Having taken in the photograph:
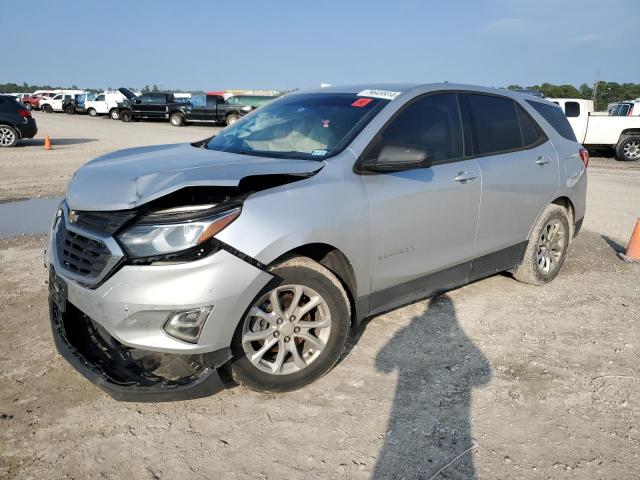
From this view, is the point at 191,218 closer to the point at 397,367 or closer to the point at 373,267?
the point at 373,267

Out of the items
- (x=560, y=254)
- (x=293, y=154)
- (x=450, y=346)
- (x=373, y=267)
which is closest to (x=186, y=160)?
(x=293, y=154)

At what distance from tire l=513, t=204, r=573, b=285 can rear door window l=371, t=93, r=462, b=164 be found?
139cm

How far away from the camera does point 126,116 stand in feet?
112

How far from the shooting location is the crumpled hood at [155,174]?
106 inches

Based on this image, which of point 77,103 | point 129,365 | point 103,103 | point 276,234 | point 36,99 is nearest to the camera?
point 276,234

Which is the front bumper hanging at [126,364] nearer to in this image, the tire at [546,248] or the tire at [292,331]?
the tire at [292,331]

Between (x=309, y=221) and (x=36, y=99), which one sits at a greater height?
(x=36, y=99)

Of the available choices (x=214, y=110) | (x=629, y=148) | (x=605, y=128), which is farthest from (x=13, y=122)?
(x=629, y=148)

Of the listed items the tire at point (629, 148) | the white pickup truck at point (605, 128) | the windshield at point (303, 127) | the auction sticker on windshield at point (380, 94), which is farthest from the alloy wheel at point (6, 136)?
the tire at point (629, 148)

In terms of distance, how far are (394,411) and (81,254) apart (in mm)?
1934

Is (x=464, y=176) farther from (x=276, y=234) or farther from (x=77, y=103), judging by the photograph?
(x=77, y=103)

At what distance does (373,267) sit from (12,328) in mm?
2712

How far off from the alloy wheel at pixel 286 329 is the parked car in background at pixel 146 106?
31383 mm

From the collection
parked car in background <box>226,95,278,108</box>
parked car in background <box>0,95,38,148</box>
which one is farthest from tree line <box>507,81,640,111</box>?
parked car in background <box>0,95,38,148</box>
